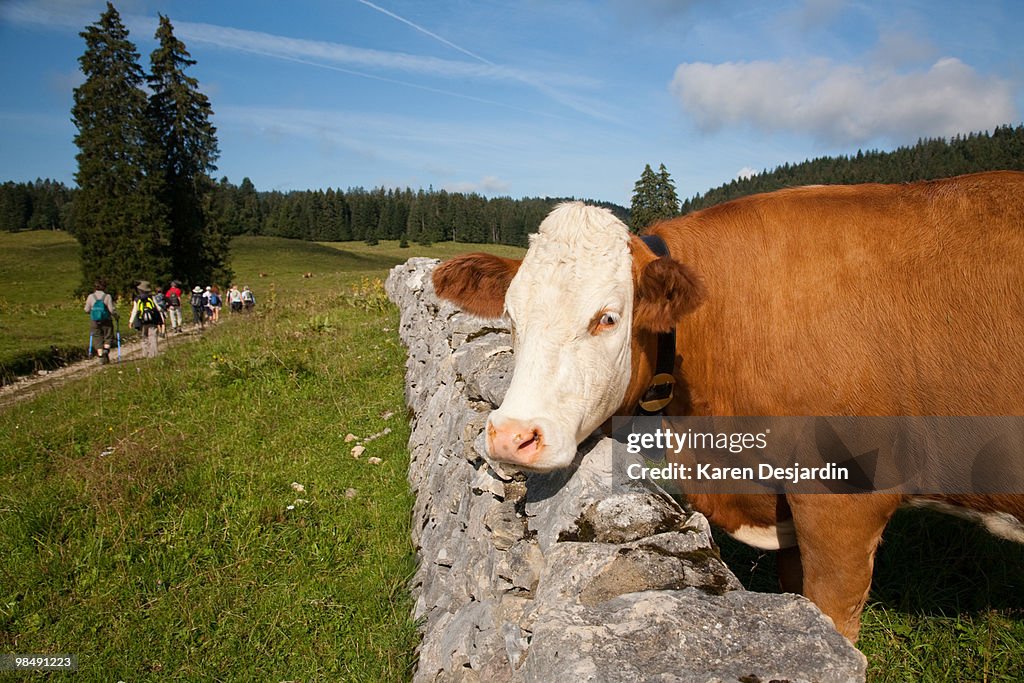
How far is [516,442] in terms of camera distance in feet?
7.22

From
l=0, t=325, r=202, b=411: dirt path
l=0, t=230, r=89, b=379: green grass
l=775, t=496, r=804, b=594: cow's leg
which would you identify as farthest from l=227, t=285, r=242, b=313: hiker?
l=775, t=496, r=804, b=594: cow's leg

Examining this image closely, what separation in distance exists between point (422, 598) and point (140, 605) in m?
2.16

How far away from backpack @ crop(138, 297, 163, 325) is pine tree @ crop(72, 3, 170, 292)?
2097 centimetres

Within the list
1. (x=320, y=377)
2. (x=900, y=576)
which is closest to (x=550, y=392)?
(x=900, y=576)

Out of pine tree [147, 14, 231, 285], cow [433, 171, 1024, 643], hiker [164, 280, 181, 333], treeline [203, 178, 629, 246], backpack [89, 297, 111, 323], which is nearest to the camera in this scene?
cow [433, 171, 1024, 643]

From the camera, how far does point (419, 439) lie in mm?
6336

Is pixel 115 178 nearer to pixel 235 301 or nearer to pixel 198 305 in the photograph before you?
pixel 235 301

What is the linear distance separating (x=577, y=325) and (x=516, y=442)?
556 mm

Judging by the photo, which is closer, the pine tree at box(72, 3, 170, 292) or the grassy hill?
the grassy hill

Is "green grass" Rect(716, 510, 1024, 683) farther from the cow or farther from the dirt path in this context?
the dirt path

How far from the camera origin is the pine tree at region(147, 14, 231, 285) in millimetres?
38375

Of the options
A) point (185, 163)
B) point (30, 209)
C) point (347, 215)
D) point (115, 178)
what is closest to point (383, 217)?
point (347, 215)

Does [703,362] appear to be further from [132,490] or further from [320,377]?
[320,377]

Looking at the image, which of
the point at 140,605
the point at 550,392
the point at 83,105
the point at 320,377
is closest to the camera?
the point at 550,392
